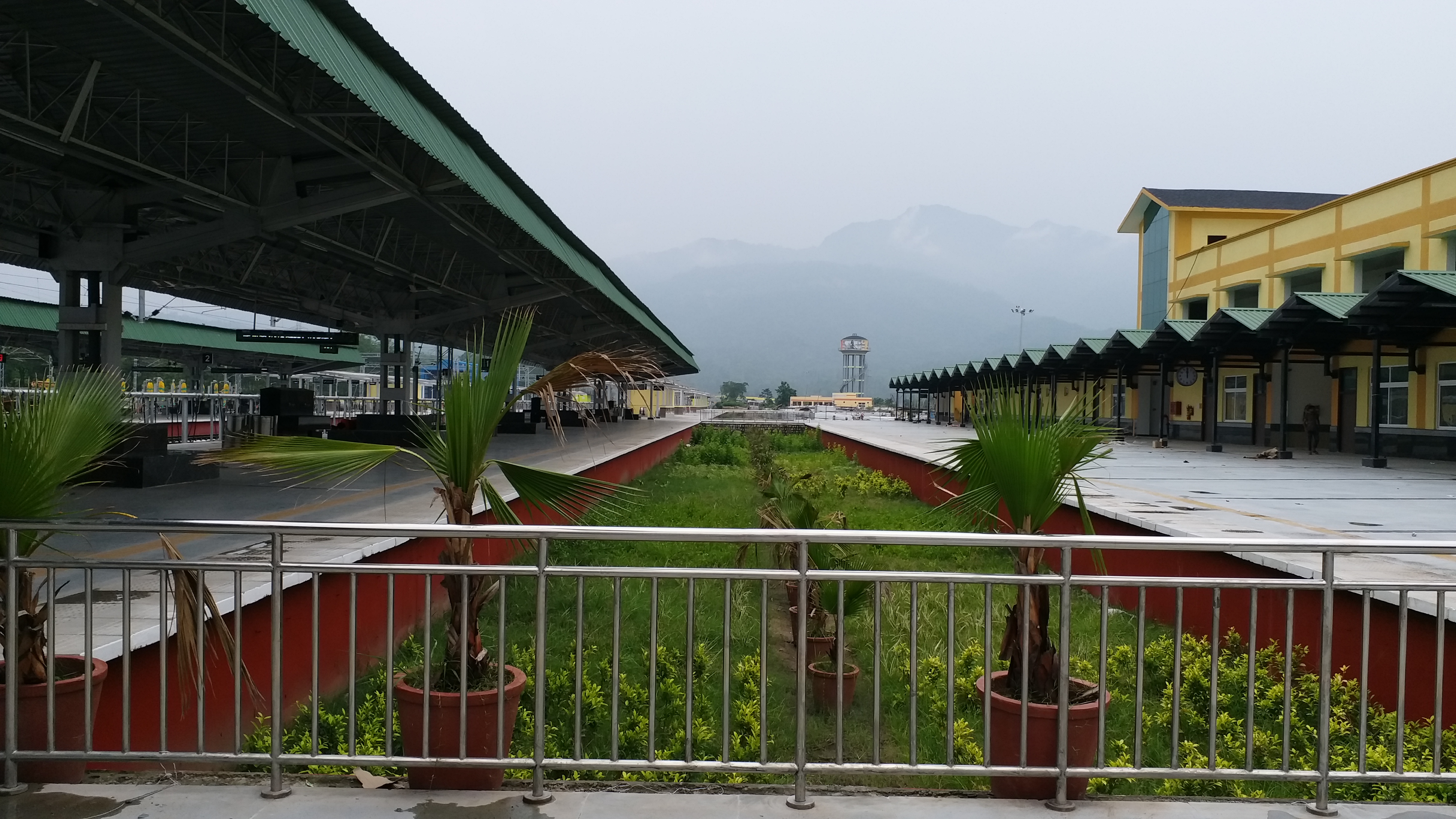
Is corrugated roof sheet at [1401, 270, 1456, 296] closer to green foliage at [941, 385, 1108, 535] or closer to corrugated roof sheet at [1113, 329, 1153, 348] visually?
corrugated roof sheet at [1113, 329, 1153, 348]

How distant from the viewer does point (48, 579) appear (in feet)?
11.7

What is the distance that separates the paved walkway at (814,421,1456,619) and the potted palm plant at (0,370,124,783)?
3.90m

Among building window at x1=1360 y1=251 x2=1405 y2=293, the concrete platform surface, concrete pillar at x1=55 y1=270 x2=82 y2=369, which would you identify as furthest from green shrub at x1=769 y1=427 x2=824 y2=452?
the concrete platform surface

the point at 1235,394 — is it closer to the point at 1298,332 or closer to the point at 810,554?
the point at 1298,332

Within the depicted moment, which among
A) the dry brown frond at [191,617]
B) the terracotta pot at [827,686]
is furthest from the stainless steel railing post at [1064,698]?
the dry brown frond at [191,617]

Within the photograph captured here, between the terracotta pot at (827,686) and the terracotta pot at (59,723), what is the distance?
12.7 feet

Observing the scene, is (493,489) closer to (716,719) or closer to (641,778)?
(641,778)

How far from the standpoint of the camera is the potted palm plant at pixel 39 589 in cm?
365

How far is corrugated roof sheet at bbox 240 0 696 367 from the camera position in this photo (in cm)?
737

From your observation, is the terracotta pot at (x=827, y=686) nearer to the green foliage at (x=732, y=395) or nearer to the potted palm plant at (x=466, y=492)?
the potted palm plant at (x=466, y=492)

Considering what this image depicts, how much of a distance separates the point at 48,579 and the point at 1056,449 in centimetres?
407

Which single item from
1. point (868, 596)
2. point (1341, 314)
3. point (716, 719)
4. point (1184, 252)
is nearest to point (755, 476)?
point (1341, 314)

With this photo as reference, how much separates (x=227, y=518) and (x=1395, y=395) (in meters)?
26.1

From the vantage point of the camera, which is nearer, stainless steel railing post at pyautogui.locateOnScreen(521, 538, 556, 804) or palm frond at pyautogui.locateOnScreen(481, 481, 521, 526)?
stainless steel railing post at pyautogui.locateOnScreen(521, 538, 556, 804)
